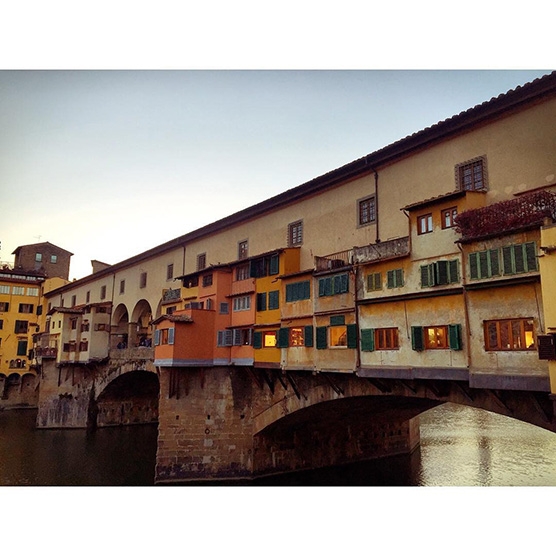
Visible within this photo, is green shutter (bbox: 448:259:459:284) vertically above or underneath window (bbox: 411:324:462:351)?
above

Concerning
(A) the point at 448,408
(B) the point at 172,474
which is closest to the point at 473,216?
(B) the point at 172,474

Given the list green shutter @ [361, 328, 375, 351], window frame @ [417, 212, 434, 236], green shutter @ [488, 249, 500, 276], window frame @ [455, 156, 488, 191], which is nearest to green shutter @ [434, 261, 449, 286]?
window frame @ [417, 212, 434, 236]

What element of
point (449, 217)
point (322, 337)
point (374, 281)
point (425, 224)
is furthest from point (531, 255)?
point (322, 337)

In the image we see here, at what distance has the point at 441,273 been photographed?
580 inches

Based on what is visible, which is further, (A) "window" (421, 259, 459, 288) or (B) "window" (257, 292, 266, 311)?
(B) "window" (257, 292, 266, 311)

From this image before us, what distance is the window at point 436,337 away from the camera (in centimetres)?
1427

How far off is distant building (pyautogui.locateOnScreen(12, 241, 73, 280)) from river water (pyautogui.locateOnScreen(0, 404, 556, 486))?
82.3 ft

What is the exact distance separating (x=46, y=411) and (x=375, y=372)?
36.9 meters

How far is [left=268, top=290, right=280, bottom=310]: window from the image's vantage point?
22.2 m

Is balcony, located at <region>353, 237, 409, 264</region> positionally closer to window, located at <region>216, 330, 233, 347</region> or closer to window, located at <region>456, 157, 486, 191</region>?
window, located at <region>456, 157, 486, 191</region>

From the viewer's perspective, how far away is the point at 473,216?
13.8 m

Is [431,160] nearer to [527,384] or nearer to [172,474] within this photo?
[527,384]

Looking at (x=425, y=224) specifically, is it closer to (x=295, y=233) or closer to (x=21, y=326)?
(x=295, y=233)

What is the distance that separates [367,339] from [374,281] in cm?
210
